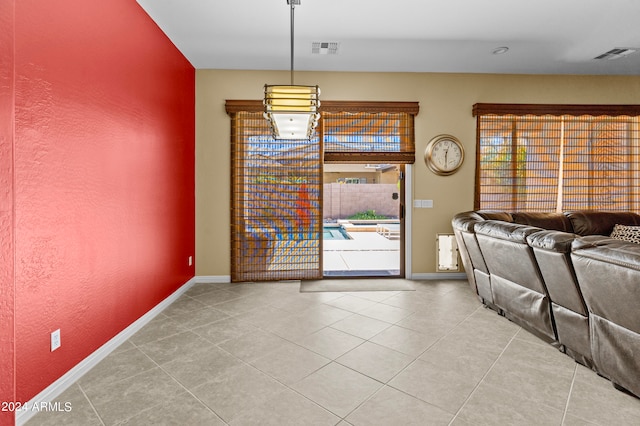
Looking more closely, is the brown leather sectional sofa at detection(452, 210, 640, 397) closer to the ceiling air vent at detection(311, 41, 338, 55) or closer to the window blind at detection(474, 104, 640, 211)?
the window blind at detection(474, 104, 640, 211)

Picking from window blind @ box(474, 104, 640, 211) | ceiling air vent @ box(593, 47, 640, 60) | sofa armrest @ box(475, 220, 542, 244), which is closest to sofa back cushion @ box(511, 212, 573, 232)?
window blind @ box(474, 104, 640, 211)

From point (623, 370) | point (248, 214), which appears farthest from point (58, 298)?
point (623, 370)

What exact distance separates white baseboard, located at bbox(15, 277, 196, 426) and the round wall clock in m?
4.05

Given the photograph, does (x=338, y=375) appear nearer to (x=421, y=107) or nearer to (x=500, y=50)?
(x=421, y=107)

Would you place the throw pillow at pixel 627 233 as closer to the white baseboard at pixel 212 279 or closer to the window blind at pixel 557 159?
the window blind at pixel 557 159

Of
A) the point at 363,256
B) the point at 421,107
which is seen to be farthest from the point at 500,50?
the point at 363,256

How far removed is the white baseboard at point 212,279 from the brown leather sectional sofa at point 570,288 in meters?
3.28

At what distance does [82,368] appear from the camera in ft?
7.20

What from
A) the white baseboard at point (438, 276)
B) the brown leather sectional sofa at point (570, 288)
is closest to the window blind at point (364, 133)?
the brown leather sectional sofa at point (570, 288)

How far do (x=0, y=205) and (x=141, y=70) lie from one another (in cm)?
215

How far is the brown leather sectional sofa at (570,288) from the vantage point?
1.85 meters

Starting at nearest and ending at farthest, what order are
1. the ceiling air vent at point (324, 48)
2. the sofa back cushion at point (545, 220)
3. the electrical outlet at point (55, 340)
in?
the electrical outlet at point (55, 340) < the ceiling air vent at point (324, 48) < the sofa back cushion at point (545, 220)

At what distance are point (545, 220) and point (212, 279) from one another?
15.4 ft

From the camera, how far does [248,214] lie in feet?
14.8
